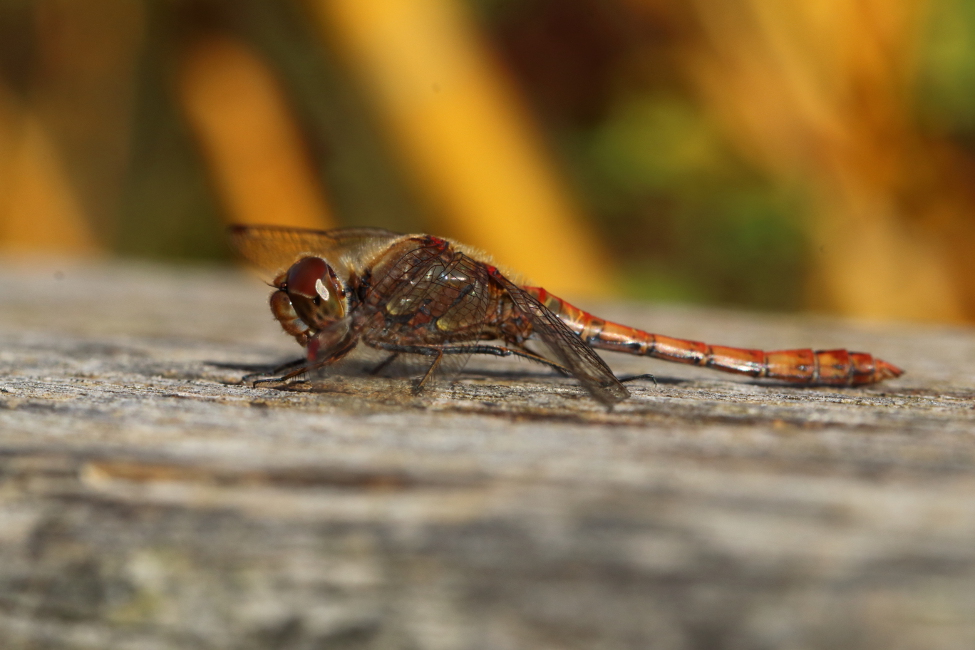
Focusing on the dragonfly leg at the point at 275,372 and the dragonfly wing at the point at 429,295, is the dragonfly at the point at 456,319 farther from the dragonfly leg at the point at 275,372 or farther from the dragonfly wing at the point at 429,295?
the dragonfly leg at the point at 275,372

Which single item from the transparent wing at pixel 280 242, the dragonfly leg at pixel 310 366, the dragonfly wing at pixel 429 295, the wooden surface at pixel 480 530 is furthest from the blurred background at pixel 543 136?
the wooden surface at pixel 480 530

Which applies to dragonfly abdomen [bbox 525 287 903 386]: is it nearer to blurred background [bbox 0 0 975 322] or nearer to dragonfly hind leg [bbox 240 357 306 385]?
dragonfly hind leg [bbox 240 357 306 385]

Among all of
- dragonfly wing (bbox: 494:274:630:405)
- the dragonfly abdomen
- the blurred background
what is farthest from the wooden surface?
the blurred background

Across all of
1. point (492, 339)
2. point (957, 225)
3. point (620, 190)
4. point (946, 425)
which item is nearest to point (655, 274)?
point (620, 190)

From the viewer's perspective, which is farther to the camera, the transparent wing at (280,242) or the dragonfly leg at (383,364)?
the transparent wing at (280,242)

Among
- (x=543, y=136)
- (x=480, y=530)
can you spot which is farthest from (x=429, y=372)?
(x=543, y=136)

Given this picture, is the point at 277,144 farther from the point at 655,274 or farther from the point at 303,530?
the point at 303,530

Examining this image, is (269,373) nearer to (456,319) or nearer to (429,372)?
(429,372)
